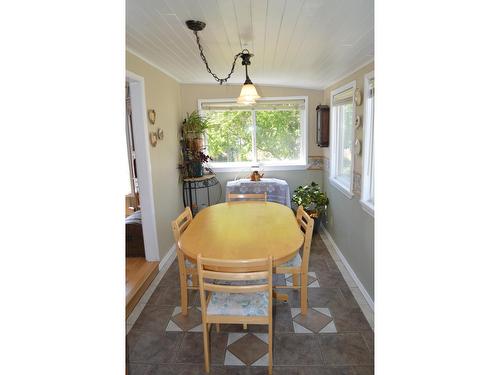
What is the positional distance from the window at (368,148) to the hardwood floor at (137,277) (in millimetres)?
2135

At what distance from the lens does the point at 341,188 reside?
3.32 m

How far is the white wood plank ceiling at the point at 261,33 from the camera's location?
141 centimetres

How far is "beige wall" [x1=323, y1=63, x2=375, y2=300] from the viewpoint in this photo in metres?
2.42

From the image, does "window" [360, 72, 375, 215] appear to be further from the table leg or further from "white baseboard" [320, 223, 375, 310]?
the table leg

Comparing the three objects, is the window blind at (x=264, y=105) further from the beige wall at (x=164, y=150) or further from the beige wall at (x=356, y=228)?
the beige wall at (x=356, y=228)

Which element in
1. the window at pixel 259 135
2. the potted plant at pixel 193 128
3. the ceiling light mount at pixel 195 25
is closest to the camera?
the ceiling light mount at pixel 195 25

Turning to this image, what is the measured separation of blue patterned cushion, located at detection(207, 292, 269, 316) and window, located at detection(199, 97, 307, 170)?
285cm

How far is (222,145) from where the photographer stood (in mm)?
4633

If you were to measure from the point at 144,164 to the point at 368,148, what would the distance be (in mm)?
2147

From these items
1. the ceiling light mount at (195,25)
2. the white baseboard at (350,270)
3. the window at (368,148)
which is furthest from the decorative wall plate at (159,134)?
the white baseboard at (350,270)

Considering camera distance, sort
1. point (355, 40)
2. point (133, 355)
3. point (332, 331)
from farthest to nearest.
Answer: point (332, 331) → point (133, 355) → point (355, 40)
